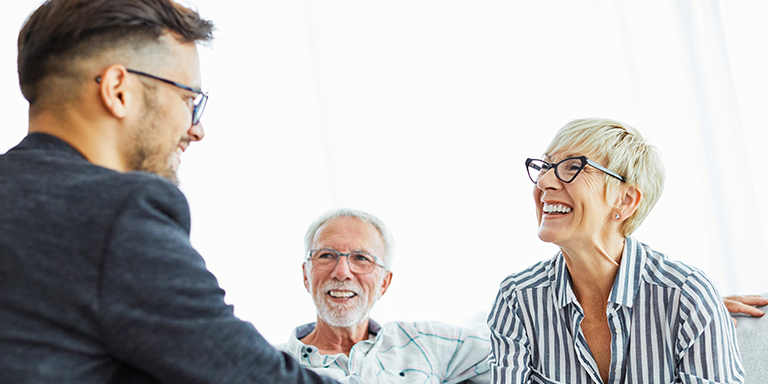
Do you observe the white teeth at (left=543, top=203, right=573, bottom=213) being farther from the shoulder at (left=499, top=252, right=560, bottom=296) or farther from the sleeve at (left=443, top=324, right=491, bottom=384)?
the sleeve at (left=443, top=324, right=491, bottom=384)

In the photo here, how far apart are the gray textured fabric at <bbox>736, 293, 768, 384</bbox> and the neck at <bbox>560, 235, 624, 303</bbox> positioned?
0.56 metres

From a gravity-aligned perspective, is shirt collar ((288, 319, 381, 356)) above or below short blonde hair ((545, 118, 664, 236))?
below

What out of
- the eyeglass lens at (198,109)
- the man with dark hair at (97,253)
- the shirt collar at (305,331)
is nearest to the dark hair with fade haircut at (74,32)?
the man with dark hair at (97,253)

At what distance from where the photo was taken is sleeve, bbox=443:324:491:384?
2139 mm

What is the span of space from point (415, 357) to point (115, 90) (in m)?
1.54

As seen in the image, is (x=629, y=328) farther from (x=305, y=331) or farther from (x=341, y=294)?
(x=305, y=331)

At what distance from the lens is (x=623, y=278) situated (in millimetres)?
1740

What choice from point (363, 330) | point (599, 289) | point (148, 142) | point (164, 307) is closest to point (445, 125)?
point (363, 330)

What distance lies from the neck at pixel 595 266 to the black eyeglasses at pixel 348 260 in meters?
0.80

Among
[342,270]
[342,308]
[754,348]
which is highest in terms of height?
[342,270]

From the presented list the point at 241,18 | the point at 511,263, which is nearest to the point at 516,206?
the point at 511,263

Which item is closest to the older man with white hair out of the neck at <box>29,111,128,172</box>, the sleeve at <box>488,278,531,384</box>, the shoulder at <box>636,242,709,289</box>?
the sleeve at <box>488,278,531,384</box>

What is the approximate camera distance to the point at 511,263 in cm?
298

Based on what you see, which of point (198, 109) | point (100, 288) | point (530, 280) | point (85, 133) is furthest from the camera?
point (530, 280)
